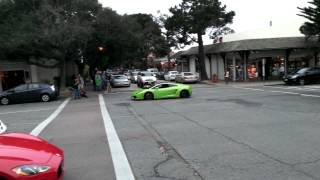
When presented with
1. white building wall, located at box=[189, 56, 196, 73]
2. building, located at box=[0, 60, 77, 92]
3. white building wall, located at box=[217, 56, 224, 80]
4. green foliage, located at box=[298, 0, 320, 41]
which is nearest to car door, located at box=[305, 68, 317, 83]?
green foliage, located at box=[298, 0, 320, 41]

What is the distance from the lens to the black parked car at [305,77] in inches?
1580

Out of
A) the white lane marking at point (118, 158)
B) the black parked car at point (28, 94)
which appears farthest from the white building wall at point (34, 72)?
the white lane marking at point (118, 158)

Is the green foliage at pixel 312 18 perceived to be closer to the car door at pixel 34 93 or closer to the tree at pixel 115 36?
the tree at pixel 115 36

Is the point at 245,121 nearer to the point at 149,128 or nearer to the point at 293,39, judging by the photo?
the point at 149,128

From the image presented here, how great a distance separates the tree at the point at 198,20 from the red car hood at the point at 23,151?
154 feet

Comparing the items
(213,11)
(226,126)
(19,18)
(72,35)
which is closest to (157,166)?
(226,126)

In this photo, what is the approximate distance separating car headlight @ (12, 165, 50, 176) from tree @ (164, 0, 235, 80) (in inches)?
1889

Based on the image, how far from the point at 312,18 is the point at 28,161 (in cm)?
4180

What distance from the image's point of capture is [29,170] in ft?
19.0

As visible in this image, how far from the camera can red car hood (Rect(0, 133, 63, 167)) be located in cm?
592

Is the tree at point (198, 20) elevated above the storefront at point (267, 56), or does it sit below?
above

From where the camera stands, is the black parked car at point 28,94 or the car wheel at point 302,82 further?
the car wheel at point 302,82

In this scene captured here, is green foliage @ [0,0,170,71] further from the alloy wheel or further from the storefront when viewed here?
the storefront

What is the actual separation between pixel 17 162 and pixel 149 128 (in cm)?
850
